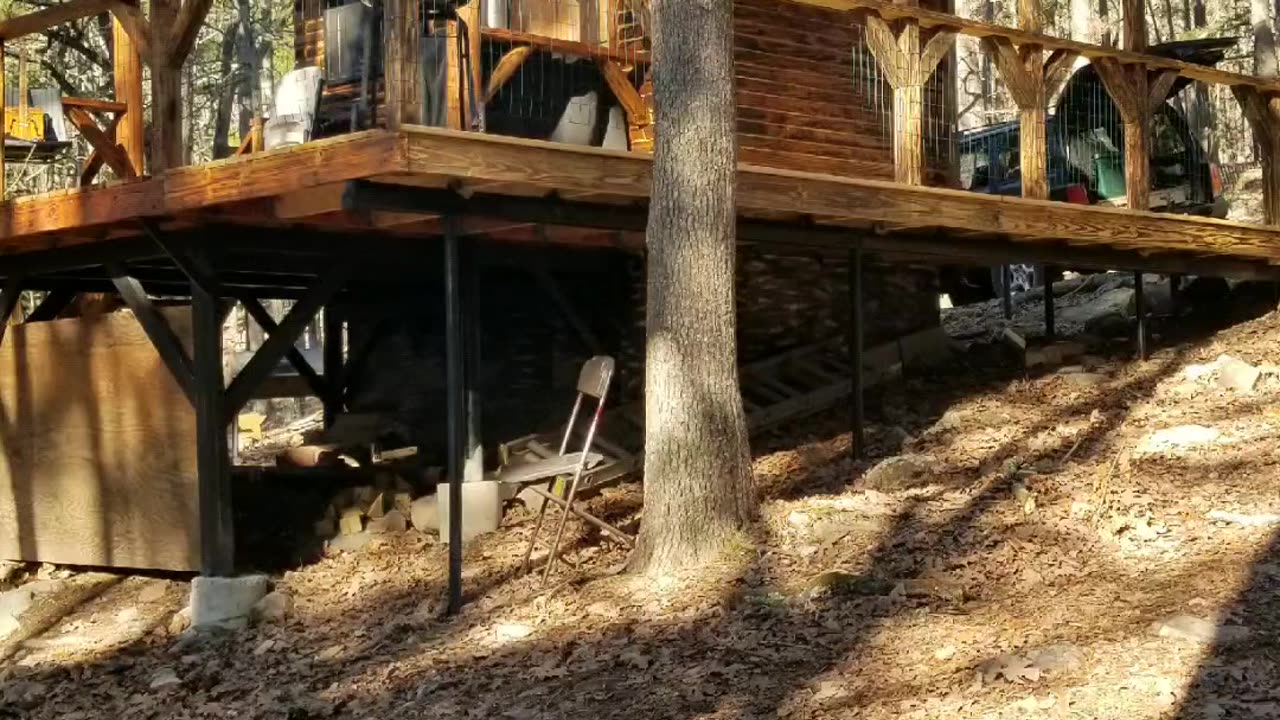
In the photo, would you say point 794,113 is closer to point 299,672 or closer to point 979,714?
point 299,672

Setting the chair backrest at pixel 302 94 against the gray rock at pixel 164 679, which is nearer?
the gray rock at pixel 164 679

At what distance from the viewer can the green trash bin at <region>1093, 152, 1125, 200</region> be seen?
49.3 ft

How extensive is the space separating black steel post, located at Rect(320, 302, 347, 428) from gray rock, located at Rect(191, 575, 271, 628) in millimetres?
4914

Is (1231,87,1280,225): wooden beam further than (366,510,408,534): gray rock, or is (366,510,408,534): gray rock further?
(1231,87,1280,225): wooden beam

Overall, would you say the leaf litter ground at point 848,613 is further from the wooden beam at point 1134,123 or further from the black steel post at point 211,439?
the wooden beam at point 1134,123

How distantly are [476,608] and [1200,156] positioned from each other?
9634mm

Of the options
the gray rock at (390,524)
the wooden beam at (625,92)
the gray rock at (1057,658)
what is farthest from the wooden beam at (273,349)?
the gray rock at (1057,658)

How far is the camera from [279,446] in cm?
1962

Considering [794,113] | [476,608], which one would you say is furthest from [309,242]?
[794,113]

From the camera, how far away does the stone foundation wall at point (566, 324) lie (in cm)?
1285

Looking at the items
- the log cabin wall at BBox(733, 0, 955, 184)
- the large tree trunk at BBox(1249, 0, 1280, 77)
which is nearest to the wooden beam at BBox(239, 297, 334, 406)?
the log cabin wall at BBox(733, 0, 955, 184)

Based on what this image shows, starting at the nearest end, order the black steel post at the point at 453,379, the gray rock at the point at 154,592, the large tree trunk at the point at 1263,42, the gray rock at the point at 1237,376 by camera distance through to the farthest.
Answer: the black steel post at the point at 453,379
the gray rock at the point at 154,592
the gray rock at the point at 1237,376
the large tree trunk at the point at 1263,42

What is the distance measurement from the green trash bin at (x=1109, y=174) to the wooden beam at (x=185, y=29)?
8997mm

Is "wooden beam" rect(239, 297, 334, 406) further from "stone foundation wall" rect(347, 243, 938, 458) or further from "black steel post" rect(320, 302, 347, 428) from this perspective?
"stone foundation wall" rect(347, 243, 938, 458)
